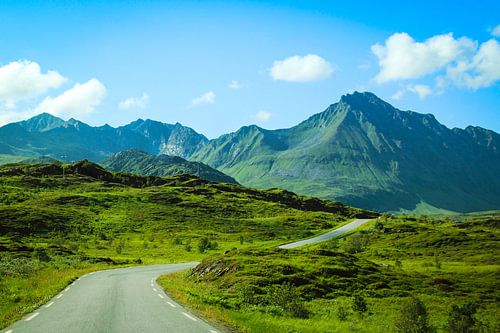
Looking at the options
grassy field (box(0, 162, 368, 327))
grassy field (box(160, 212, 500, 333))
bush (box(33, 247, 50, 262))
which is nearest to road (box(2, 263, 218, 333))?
grassy field (box(0, 162, 368, 327))

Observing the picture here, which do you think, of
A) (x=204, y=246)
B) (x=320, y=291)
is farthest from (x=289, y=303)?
(x=204, y=246)

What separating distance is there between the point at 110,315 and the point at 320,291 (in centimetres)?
2017

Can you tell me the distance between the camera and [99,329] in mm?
17078

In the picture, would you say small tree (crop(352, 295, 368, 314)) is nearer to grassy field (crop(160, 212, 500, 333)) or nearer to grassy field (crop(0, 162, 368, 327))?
grassy field (crop(160, 212, 500, 333))

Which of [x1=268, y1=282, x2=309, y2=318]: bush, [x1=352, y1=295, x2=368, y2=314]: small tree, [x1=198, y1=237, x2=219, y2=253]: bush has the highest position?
[x1=268, y1=282, x2=309, y2=318]: bush

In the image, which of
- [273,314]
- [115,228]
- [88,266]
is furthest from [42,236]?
[273,314]

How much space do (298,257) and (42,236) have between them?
7258 centimetres

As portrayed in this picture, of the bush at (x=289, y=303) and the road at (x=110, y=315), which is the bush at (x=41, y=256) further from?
the bush at (x=289, y=303)

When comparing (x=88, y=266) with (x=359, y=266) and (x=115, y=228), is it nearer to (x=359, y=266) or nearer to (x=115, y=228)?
(x=359, y=266)

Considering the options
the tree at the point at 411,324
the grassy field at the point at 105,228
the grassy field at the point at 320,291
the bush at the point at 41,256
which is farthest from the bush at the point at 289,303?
the bush at the point at 41,256

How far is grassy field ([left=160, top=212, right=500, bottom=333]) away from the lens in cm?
2288

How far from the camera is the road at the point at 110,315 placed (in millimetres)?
17344

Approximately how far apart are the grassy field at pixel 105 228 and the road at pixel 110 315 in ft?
4.58

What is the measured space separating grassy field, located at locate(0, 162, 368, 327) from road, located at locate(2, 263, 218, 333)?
1.40 meters
